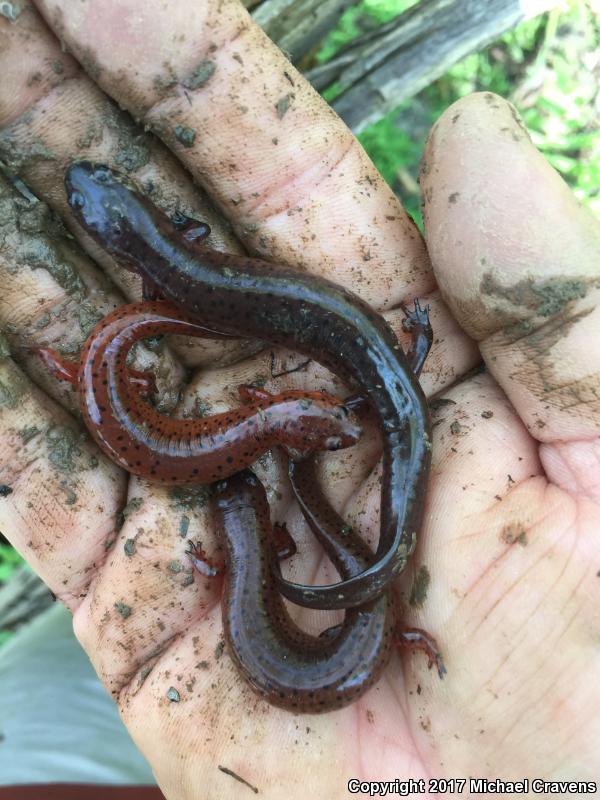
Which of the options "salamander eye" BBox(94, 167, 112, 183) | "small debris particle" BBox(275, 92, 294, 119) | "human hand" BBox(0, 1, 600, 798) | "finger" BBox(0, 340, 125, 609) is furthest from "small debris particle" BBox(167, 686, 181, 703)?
"small debris particle" BBox(275, 92, 294, 119)

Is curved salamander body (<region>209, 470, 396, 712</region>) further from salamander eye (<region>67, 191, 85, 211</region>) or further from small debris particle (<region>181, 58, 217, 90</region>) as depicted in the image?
small debris particle (<region>181, 58, 217, 90</region>)

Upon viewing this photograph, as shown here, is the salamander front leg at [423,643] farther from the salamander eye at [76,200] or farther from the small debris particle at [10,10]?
the small debris particle at [10,10]

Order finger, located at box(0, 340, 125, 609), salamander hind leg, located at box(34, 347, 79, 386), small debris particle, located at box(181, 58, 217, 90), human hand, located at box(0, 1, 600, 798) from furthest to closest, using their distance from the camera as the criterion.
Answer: salamander hind leg, located at box(34, 347, 79, 386) → finger, located at box(0, 340, 125, 609) → small debris particle, located at box(181, 58, 217, 90) → human hand, located at box(0, 1, 600, 798)

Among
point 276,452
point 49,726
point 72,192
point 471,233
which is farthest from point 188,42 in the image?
point 49,726

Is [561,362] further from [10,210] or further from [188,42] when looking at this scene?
[10,210]

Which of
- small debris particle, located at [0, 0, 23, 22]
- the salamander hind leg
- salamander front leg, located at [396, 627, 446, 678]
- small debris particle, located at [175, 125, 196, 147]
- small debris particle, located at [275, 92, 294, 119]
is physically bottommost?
salamander front leg, located at [396, 627, 446, 678]

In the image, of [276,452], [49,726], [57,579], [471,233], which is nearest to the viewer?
[471,233]
